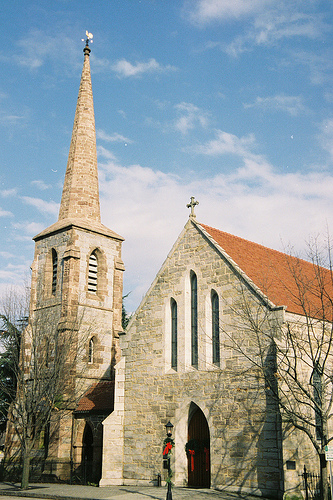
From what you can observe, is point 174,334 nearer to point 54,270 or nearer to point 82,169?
point 54,270

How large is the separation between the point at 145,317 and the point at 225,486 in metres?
7.24

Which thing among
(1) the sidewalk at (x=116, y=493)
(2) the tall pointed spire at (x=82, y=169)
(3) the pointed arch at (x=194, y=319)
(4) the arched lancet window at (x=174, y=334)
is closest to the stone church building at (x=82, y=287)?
(2) the tall pointed spire at (x=82, y=169)

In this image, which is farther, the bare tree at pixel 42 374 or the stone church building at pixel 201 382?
the bare tree at pixel 42 374

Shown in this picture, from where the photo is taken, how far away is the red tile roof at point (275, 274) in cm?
1867

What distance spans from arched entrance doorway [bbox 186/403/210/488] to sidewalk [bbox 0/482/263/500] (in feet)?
2.90

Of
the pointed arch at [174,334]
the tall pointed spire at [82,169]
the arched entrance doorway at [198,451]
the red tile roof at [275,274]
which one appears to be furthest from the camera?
the tall pointed spire at [82,169]

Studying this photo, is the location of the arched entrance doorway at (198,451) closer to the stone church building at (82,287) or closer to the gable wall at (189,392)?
the gable wall at (189,392)

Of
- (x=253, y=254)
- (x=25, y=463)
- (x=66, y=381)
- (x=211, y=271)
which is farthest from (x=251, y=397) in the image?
(x=66, y=381)

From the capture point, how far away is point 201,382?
760 inches

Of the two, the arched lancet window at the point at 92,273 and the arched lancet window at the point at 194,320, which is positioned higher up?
the arched lancet window at the point at 92,273

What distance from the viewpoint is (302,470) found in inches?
632

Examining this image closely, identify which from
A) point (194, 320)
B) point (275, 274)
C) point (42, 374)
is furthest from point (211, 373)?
point (42, 374)

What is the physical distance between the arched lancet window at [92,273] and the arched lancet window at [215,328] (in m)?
12.0

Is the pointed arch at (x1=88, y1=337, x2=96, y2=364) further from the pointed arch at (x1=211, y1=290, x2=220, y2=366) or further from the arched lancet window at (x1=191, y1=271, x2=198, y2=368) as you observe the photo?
the pointed arch at (x1=211, y1=290, x2=220, y2=366)
